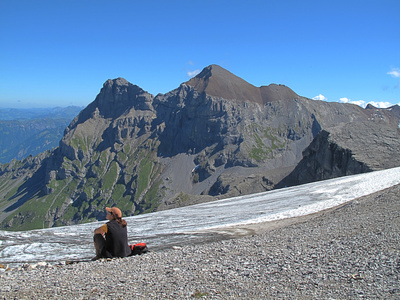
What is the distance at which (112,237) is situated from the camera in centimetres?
1334

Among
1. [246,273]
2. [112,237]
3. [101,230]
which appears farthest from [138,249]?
[246,273]

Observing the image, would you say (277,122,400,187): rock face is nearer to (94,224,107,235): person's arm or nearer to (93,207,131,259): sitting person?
(93,207,131,259): sitting person

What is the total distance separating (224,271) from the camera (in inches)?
446

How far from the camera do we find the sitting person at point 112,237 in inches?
507

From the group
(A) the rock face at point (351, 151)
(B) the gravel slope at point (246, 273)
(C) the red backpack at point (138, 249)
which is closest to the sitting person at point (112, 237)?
(C) the red backpack at point (138, 249)

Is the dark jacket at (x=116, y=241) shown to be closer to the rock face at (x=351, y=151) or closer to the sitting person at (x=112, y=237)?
the sitting person at (x=112, y=237)

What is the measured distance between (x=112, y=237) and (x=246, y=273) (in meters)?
5.75

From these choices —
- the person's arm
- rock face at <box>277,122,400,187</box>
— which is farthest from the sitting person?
rock face at <box>277,122,400,187</box>

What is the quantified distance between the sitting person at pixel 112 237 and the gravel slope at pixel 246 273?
28.3 inches

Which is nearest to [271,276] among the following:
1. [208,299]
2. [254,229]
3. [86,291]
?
[208,299]

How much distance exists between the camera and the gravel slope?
9195mm

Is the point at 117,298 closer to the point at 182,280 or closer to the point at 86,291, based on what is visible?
the point at 86,291

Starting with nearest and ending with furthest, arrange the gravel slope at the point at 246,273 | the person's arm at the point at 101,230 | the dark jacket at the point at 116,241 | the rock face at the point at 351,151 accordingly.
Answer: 1. the gravel slope at the point at 246,273
2. the person's arm at the point at 101,230
3. the dark jacket at the point at 116,241
4. the rock face at the point at 351,151

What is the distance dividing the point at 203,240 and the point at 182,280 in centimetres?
913
